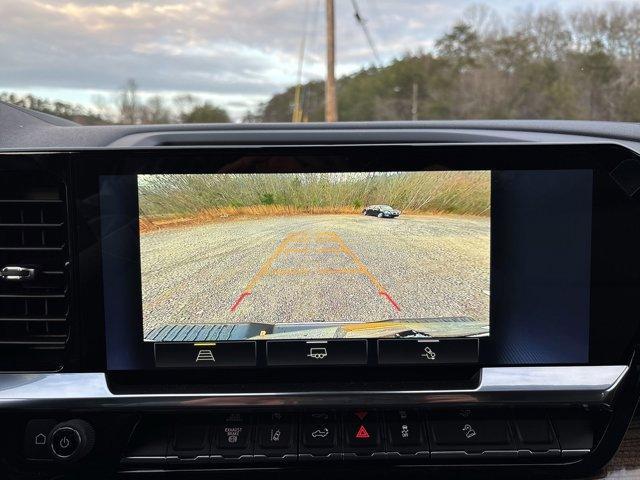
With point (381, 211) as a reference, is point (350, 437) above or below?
below

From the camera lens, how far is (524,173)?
4.94 ft

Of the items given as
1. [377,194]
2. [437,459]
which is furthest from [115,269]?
[437,459]

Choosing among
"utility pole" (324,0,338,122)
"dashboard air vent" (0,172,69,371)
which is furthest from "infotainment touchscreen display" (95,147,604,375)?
"utility pole" (324,0,338,122)

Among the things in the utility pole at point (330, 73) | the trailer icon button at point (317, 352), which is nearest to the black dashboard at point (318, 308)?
the trailer icon button at point (317, 352)

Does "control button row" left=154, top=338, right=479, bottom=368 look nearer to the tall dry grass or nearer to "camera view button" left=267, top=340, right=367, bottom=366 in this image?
"camera view button" left=267, top=340, right=367, bottom=366

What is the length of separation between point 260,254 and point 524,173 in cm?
76

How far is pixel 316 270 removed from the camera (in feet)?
5.03

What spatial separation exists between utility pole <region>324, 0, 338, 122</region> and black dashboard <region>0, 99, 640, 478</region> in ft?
5.86

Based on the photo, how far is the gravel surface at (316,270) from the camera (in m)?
1.52

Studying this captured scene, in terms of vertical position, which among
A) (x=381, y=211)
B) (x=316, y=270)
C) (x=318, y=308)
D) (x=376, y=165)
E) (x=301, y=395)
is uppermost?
(x=376, y=165)

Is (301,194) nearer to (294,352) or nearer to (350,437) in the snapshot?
(294,352)

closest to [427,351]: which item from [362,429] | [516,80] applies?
[362,429]

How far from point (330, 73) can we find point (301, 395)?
139 inches

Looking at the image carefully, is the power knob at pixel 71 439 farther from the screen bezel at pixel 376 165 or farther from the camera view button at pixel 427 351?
the camera view button at pixel 427 351
